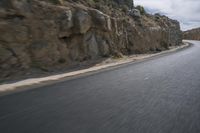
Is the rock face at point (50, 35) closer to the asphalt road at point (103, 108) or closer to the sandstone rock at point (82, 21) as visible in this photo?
the sandstone rock at point (82, 21)

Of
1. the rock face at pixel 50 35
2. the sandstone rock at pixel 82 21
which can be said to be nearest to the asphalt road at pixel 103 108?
the rock face at pixel 50 35

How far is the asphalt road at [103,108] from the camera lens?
7.05 m

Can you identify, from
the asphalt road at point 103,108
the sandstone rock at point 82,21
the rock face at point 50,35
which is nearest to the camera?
the asphalt road at point 103,108

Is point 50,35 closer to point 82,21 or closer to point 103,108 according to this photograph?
point 82,21

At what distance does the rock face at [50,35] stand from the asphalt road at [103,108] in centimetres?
541

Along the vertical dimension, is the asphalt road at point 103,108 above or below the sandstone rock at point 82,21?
below

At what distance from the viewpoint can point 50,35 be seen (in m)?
20.8

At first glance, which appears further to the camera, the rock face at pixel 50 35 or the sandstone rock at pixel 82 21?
the sandstone rock at pixel 82 21

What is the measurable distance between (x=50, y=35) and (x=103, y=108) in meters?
12.9

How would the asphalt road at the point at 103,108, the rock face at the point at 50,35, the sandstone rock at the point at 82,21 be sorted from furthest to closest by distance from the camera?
the sandstone rock at the point at 82,21, the rock face at the point at 50,35, the asphalt road at the point at 103,108

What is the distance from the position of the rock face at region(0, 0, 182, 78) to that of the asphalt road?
5.41m

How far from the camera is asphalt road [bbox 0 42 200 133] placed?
7051mm

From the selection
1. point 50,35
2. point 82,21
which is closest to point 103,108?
point 50,35

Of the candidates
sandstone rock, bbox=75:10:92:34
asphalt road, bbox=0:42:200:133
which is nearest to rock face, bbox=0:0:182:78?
sandstone rock, bbox=75:10:92:34
